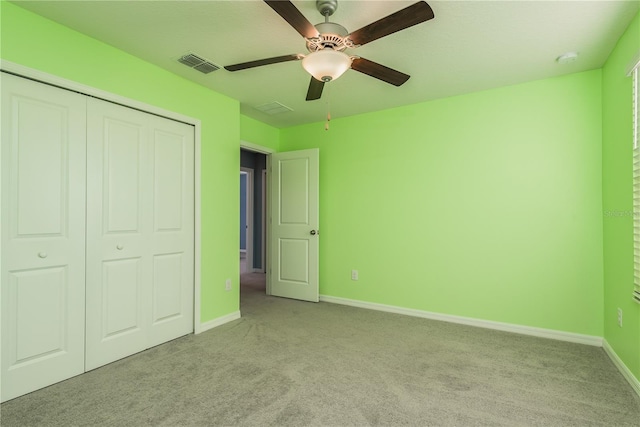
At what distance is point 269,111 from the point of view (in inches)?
151

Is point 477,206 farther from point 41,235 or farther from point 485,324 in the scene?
point 41,235

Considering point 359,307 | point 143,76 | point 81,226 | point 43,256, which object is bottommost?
point 359,307

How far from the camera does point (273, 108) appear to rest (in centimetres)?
374

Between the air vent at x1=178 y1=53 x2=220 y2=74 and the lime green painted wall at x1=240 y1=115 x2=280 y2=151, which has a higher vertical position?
the air vent at x1=178 y1=53 x2=220 y2=74

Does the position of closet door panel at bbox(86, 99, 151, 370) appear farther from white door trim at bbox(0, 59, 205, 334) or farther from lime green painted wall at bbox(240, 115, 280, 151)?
lime green painted wall at bbox(240, 115, 280, 151)

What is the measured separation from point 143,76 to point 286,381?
8.86 feet

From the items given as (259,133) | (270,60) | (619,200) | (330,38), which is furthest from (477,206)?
(259,133)

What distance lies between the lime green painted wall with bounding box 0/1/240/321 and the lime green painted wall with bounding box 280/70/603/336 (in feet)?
4.47

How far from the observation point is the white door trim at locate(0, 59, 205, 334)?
2.00 m

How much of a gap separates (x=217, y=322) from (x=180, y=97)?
228 centimetres

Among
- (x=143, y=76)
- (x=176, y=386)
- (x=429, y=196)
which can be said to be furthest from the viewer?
(x=429, y=196)

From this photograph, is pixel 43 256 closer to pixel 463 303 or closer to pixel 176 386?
pixel 176 386

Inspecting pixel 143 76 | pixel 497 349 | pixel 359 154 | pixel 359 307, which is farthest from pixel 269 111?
pixel 497 349

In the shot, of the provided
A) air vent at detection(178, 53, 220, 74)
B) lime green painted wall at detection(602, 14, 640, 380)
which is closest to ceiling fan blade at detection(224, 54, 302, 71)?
air vent at detection(178, 53, 220, 74)
